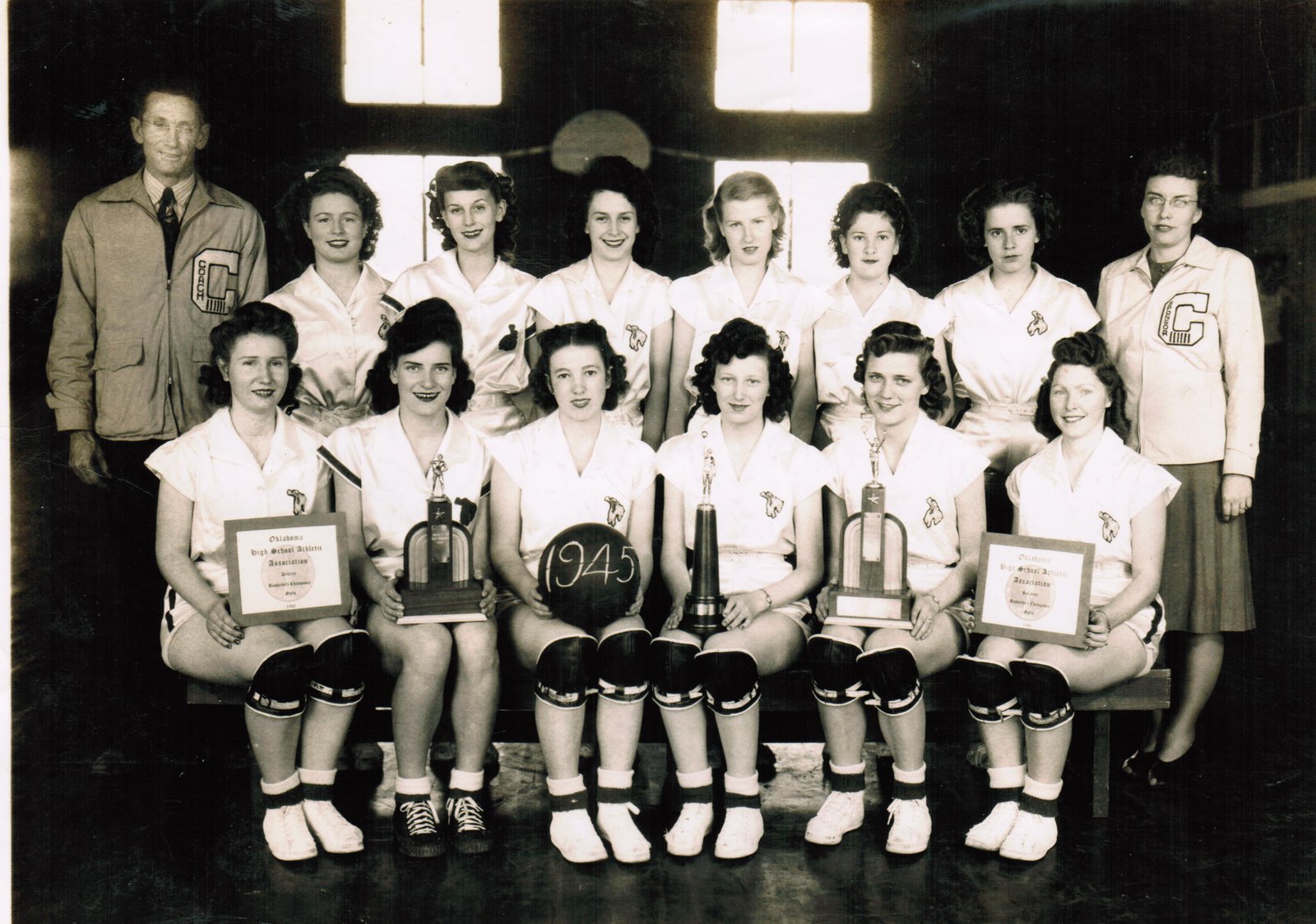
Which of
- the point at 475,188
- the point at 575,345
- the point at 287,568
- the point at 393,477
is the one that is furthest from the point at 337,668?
the point at 475,188

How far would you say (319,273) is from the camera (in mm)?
3596

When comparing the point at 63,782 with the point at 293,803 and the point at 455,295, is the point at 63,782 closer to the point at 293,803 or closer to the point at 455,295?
the point at 293,803

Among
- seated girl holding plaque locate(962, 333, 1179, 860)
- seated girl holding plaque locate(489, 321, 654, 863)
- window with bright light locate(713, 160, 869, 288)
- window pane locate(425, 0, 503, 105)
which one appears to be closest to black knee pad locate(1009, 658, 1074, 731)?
seated girl holding plaque locate(962, 333, 1179, 860)

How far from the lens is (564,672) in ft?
9.05

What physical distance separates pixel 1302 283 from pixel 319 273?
379cm

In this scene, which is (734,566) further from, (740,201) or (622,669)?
(740,201)

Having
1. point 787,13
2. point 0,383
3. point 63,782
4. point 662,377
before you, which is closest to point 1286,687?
point 662,377

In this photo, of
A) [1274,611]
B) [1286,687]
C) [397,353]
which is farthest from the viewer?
[1274,611]

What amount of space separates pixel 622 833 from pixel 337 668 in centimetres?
83

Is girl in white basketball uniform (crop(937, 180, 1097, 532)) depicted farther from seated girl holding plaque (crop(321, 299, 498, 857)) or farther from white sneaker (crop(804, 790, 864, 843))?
seated girl holding plaque (crop(321, 299, 498, 857))

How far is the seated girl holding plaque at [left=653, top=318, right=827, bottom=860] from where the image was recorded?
9.09ft

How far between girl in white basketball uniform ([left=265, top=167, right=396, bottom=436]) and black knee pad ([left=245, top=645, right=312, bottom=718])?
3.13 feet

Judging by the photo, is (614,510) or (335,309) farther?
(335,309)

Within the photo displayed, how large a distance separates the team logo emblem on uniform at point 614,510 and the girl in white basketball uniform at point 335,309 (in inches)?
38.5
